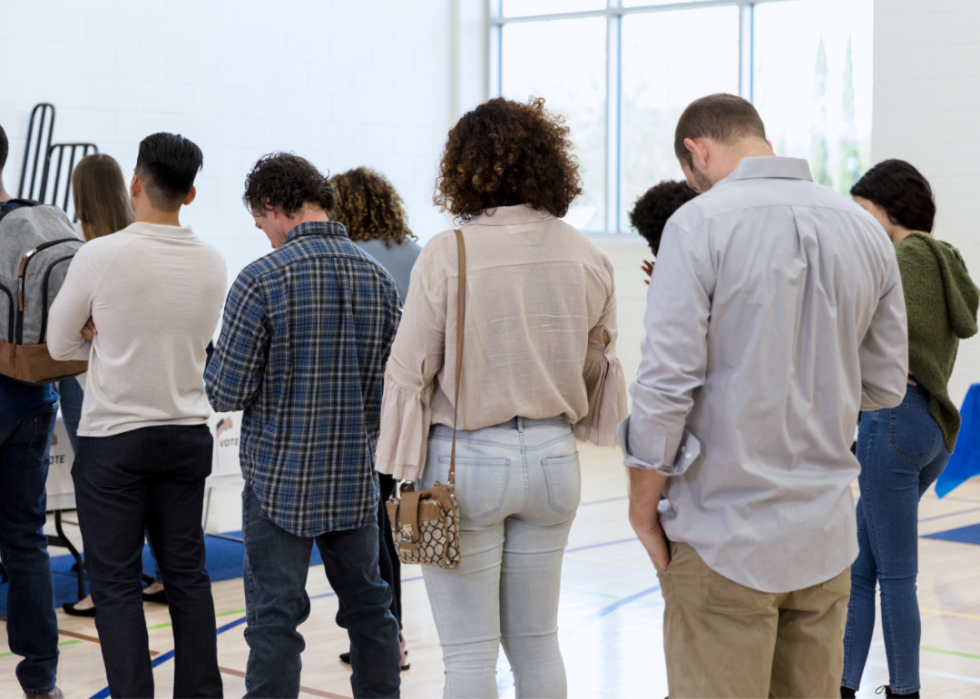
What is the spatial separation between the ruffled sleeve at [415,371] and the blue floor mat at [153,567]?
217 centimetres

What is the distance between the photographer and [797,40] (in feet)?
26.4

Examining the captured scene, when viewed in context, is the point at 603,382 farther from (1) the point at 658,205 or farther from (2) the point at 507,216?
(1) the point at 658,205

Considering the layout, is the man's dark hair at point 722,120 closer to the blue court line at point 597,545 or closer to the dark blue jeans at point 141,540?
the dark blue jeans at point 141,540

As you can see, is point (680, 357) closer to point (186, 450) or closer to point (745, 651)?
point (745, 651)

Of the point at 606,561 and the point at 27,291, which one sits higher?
the point at 27,291

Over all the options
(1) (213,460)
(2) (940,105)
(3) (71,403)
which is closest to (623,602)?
(1) (213,460)

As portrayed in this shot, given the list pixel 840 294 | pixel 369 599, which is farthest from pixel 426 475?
pixel 840 294

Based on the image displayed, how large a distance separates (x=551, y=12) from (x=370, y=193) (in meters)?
6.19

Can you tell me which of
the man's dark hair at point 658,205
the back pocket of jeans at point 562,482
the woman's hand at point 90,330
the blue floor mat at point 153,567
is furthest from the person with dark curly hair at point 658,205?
the blue floor mat at point 153,567

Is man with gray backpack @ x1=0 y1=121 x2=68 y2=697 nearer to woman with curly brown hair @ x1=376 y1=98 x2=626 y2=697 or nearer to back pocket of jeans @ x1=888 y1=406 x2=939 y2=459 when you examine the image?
woman with curly brown hair @ x1=376 y1=98 x2=626 y2=697

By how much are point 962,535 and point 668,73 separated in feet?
14.2

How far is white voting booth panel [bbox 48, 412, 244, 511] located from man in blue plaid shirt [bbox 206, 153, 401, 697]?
1.72 meters

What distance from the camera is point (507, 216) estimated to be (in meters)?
2.14

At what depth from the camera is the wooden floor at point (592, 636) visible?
3322 mm
